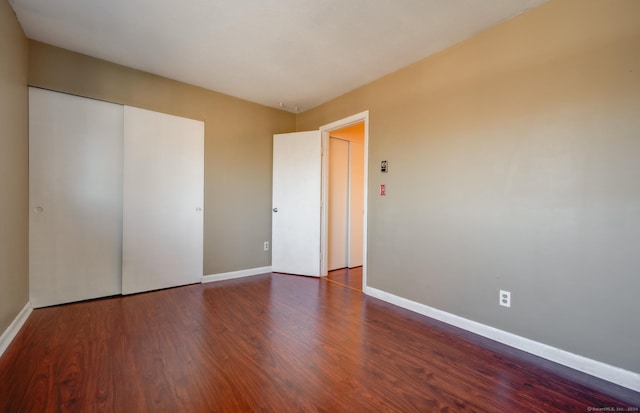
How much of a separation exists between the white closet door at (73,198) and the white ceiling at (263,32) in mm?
678

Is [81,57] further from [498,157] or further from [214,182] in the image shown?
[498,157]

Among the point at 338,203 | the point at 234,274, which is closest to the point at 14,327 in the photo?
the point at 234,274

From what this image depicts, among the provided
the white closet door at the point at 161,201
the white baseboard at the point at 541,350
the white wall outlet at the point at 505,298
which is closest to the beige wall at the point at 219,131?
the white closet door at the point at 161,201

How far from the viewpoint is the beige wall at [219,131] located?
264 cm

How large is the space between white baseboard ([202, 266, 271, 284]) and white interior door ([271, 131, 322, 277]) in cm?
18

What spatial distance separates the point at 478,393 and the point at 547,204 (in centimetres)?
133

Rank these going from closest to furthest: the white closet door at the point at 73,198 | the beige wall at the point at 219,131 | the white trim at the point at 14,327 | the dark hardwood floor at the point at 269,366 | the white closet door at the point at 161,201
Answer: the dark hardwood floor at the point at 269,366, the white trim at the point at 14,327, the white closet door at the point at 73,198, the beige wall at the point at 219,131, the white closet door at the point at 161,201

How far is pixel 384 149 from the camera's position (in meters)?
3.00

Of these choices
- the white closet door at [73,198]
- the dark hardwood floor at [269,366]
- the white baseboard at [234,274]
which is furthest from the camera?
the white baseboard at [234,274]

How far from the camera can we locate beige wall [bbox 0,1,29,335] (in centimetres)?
185

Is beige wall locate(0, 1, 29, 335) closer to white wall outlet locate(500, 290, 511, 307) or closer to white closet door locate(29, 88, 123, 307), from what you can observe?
white closet door locate(29, 88, 123, 307)

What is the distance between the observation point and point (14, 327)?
2.04m

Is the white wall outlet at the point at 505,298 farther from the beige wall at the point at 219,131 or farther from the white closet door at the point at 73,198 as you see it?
the white closet door at the point at 73,198

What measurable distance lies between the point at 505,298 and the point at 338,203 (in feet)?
9.02
